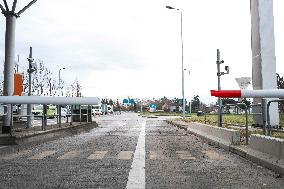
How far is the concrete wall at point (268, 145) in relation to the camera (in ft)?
28.2

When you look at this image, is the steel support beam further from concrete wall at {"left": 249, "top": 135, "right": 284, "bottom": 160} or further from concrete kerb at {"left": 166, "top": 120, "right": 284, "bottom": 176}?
concrete wall at {"left": 249, "top": 135, "right": 284, "bottom": 160}

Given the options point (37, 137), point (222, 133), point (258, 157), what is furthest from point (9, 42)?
point (258, 157)

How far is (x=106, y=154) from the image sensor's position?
12.0 metres

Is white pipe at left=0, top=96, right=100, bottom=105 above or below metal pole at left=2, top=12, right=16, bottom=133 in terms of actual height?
below

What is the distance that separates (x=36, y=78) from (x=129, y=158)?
71.0 meters

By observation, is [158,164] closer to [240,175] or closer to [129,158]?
[129,158]

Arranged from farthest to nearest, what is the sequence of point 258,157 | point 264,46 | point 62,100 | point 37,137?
point 264,46
point 37,137
point 258,157
point 62,100

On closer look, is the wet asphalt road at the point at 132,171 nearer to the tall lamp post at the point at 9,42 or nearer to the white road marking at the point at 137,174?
the white road marking at the point at 137,174

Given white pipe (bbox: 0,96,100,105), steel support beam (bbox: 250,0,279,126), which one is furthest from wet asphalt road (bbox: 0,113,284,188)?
steel support beam (bbox: 250,0,279,126)

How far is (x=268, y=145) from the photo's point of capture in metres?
9.43

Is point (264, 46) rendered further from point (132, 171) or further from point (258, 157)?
point (132, 171)

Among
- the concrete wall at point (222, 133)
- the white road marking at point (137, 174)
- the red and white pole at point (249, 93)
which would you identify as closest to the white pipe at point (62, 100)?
the red and white pole at point (249, 93)

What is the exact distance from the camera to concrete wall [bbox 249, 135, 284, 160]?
28.2 ft

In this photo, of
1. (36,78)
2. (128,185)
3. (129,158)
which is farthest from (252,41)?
(36,78)
